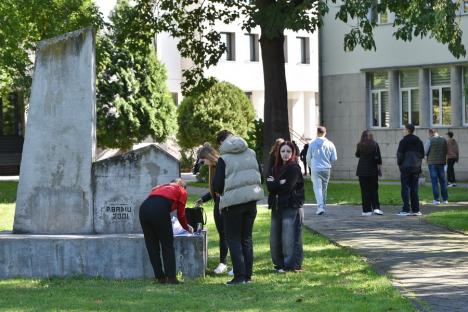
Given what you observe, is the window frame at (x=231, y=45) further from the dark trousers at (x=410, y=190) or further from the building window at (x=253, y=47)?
the dark trousers at (x=410, y=190)

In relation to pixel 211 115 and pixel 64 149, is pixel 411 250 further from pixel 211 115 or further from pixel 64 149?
pixel 211 115

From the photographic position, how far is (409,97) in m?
42.4

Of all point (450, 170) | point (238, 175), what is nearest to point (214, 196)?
point (238, 175)

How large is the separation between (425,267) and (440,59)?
27460mm

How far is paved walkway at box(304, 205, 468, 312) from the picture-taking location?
1203 cm

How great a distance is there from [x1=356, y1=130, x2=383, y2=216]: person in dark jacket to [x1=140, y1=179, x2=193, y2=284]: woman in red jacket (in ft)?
30.1

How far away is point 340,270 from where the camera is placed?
14.2m

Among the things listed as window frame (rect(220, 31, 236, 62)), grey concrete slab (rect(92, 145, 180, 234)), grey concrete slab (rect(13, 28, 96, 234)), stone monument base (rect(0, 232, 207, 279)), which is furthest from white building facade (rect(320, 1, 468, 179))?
stone monument base (rect(0, 232, 207, 279))

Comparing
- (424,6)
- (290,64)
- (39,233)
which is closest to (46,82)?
(39,233)

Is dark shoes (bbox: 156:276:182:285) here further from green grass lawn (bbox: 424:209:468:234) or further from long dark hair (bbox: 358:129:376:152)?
long dark hair (bbox: 358:129:376:152)

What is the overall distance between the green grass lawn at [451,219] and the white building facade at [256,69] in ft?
113

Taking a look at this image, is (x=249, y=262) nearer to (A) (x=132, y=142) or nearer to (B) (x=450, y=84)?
(B) (x=450, y=84)

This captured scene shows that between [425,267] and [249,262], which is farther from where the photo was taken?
[425,267]

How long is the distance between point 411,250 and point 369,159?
5931 mm
